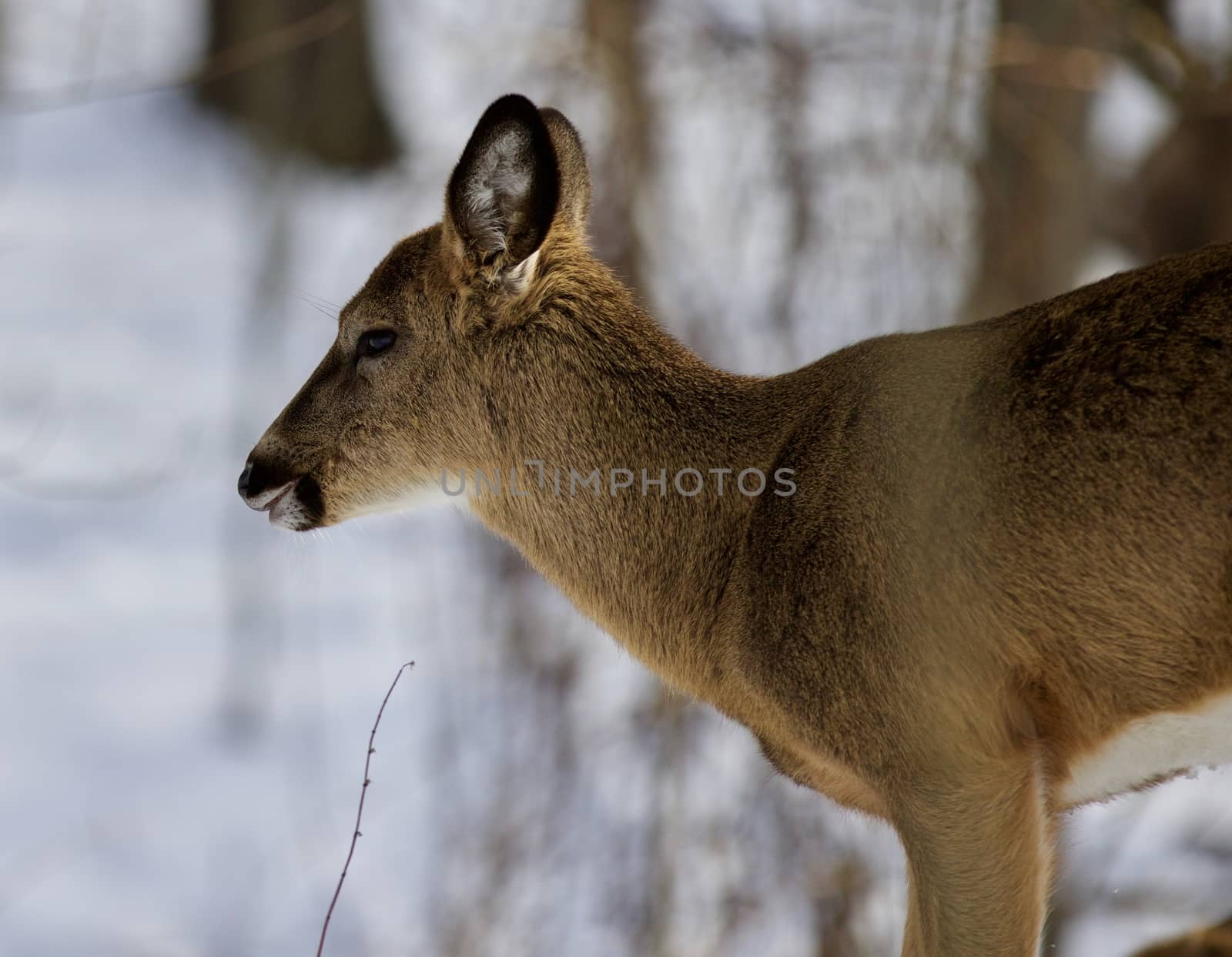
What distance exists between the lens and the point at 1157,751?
12.1 feet

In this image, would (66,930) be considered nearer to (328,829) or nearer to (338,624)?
(328,829)

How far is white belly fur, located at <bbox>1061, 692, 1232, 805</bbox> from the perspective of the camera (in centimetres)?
355

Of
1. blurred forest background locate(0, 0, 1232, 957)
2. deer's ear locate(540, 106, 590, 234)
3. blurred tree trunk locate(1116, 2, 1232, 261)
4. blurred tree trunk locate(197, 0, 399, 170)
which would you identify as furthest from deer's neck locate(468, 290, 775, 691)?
blurred tree trunk locate(197, 0, 399, 170)

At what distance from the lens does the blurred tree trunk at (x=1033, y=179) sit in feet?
23.9

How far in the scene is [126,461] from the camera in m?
11.9

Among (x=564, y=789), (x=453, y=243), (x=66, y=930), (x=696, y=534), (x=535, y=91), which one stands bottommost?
(x=66, y=930)

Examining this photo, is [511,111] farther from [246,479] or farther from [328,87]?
[328,87]

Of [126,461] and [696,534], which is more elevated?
[126,461]

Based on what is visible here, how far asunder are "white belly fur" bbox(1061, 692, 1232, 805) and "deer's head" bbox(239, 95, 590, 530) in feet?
6.03

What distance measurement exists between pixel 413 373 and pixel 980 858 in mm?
2069

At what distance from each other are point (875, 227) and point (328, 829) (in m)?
4.00

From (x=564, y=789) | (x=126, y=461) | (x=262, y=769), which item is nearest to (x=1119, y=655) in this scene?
(x=564, y=789)

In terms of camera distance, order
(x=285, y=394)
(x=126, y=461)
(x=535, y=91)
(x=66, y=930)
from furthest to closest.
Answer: (x=126, y=461), (x=285, y=394), (x=535, y=91), (x=66, y=930)

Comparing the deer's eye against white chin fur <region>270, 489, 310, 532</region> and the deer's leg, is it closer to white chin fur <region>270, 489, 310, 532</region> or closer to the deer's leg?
white chin fur <region>270, 489, 310, 532</region>
